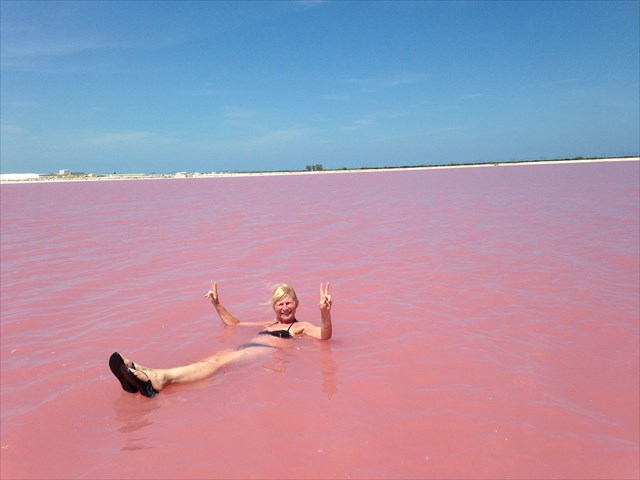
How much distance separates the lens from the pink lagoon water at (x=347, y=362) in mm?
2709

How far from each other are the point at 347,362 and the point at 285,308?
99 centimetres

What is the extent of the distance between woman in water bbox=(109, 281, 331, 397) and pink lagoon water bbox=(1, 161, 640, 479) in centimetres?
12

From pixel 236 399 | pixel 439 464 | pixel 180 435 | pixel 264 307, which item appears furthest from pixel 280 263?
pixel 439 464

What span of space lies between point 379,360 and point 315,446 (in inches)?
58.6

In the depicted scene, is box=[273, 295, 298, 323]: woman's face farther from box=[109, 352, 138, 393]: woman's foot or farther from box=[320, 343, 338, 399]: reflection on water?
box=[109, 352, 138, 393]: woman's foot

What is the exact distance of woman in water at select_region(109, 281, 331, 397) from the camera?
3.31 meters

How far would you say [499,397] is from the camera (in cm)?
338

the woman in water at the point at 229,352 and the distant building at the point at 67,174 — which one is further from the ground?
the distant building at the point at 67,174

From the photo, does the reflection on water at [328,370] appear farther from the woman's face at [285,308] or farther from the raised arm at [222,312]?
the raised arm at [222,312]

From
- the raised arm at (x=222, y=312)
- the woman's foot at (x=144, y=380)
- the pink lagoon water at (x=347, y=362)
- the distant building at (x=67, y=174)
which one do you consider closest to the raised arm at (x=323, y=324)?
the pink lagoon water at (x=347, y=362)

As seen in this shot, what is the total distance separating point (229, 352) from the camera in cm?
421

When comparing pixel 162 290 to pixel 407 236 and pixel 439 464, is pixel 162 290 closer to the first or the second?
pixel 439 464

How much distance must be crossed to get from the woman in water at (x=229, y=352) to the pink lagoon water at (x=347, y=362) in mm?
116

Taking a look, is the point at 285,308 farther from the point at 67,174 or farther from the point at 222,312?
Answer: the point at 67,174
